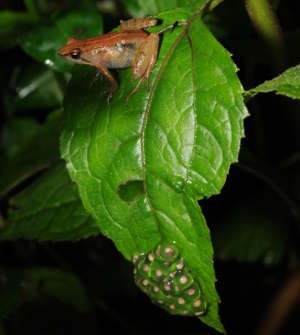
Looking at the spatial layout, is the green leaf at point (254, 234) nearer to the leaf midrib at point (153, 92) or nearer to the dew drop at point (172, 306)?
the dew drop at point (172, 306)

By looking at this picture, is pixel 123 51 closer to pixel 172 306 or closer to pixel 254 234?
pixel 172 306

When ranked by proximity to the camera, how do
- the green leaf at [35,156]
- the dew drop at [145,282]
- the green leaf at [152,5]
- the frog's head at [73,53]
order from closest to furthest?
the dew drop at [145,282]
the frog's head at [73,53]
the green leaf at [152,5]
the green leaf at [35,156]

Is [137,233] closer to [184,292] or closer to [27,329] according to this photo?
[184,292]

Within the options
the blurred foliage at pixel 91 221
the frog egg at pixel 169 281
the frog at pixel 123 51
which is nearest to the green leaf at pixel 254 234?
the blurred foliage at pixel 91 221

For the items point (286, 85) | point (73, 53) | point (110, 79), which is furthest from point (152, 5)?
point (286, 85)

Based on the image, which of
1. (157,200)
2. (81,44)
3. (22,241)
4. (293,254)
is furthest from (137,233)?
(22,241)

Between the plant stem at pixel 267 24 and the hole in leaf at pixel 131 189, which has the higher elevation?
the plant stem at pixel 267 24

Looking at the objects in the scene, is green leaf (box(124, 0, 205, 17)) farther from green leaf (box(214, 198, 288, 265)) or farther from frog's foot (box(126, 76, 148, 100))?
green leaf (box(214, 198, 288, 265))

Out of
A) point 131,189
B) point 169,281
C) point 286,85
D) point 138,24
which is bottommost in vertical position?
point 169,281
